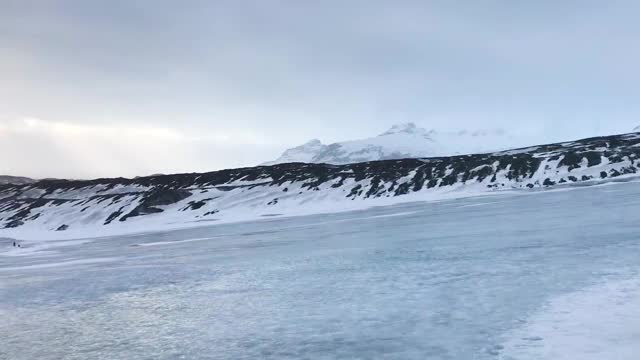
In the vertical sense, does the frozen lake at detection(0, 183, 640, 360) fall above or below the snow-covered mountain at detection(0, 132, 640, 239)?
below

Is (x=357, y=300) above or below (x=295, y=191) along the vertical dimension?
below

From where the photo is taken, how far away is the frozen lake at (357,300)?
850cm

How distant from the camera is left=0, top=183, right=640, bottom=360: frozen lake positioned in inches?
335

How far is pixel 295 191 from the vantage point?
202 ft

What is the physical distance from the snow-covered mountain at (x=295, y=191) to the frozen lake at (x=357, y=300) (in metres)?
29.0

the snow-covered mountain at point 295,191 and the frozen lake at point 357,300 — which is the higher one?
the snow-covered mountain at point 295,191

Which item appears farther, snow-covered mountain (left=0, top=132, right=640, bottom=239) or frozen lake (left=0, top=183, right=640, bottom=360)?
snow-covered mountain (left=0, top=132, right=640, bottom=239)

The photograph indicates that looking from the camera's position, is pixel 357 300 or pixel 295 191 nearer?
pixel 357 300

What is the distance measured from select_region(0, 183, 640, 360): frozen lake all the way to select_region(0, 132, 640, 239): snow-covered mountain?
2899 cm

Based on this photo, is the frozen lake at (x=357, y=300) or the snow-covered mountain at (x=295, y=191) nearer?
the frozen lake at (x=357, y=300)

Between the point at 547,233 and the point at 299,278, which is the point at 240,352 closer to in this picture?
the point at 299,278

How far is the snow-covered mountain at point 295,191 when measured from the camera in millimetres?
52875

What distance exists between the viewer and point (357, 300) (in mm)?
11719

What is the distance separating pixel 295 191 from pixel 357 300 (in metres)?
49.9
